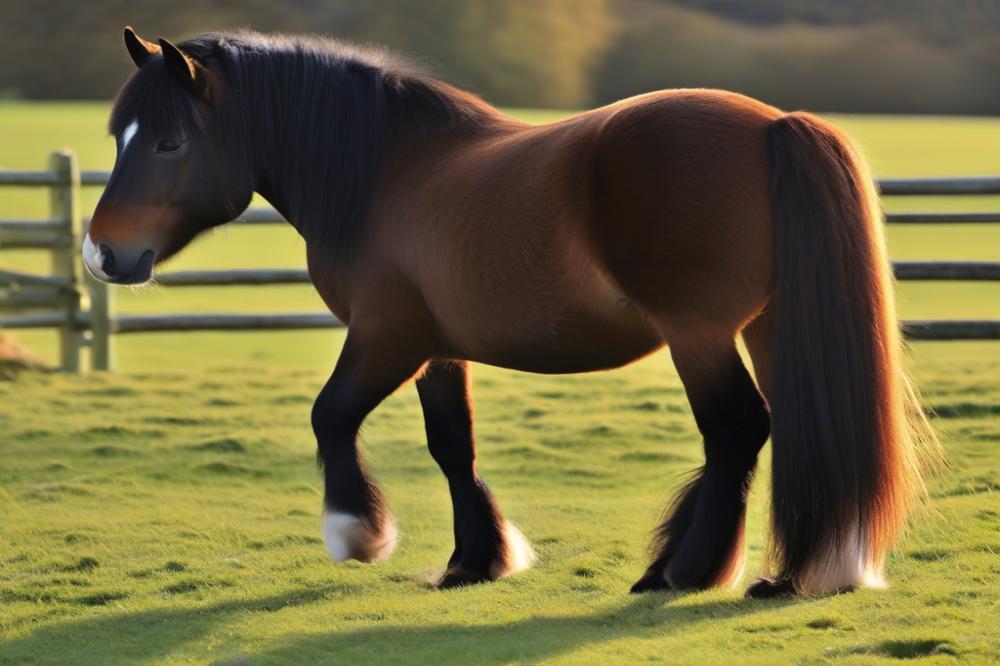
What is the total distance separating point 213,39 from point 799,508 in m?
2.27

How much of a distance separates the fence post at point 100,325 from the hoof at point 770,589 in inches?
241

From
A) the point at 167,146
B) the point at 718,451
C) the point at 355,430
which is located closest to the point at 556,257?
the point at 718,451

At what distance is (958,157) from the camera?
26.0 m

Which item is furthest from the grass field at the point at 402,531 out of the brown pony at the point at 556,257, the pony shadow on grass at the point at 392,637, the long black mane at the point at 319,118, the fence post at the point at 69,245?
the long black mane at the point at 319,118

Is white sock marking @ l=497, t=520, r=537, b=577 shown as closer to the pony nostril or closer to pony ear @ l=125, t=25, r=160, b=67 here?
the pony nostril

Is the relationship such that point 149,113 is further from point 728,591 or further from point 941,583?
point 941,583

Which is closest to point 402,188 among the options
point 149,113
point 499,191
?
point 499,191

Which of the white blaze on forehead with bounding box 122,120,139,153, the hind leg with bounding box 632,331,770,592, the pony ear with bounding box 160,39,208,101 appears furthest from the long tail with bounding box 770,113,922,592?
the white blaze on forehead with bounding box 122,120,139,153

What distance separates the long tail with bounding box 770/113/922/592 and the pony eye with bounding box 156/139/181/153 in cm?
174

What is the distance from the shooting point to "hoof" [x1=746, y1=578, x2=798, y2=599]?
11.1 ft

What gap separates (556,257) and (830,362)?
75 cm

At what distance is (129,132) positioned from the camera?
383 centimetres

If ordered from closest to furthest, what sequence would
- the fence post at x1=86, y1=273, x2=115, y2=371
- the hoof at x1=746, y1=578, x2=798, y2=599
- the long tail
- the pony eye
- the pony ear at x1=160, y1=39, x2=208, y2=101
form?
1. the long tail
2. the hoof at x1=746, y1=578, x2=798, y2=599
3. the pony ear at x1=160, y1=39, x2=208, y2=101
4. the pony eye
5. the fence post at x1=86, y1=273, x2=115, y2=371

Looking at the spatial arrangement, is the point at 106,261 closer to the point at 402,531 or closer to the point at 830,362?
the point at 402,531
